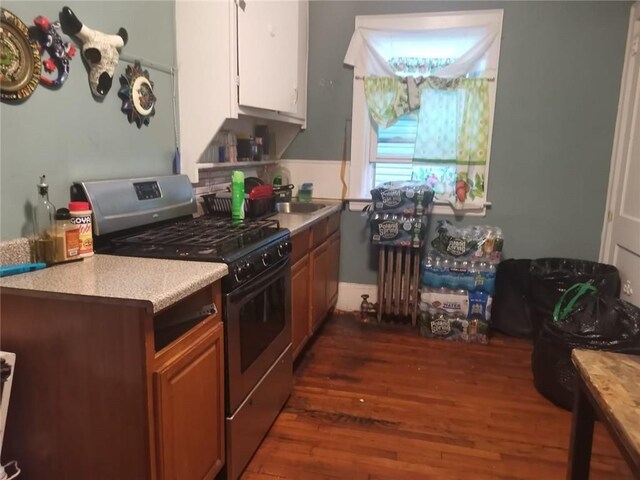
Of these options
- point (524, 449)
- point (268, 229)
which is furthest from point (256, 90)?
point (524, 449)

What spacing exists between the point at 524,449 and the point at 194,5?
8.49 feet

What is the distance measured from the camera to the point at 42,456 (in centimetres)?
144

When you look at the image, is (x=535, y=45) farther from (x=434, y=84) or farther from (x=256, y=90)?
(x=256, y=90)

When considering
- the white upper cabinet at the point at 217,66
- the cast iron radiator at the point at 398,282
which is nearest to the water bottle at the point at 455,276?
the cast iron radiator at the point at 398,282

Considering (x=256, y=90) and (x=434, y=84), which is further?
(x=434, y=84)

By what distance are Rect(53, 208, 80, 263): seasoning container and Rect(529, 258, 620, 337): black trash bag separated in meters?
2.44

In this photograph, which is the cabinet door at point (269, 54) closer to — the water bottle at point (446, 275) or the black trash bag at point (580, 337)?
the water bottle at point (446, 275)

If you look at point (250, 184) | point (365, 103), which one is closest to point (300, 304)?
point (250, 184)

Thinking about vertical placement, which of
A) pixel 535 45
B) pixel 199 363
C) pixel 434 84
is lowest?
pixel 199 363

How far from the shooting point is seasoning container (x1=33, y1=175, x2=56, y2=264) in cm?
163

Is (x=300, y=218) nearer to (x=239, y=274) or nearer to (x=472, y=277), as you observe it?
(x=239, y=274)

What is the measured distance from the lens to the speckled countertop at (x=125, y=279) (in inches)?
51.7

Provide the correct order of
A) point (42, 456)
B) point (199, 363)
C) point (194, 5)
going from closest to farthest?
1. point (42, 456)
2. point (199, 363)
3. point (194, 5)

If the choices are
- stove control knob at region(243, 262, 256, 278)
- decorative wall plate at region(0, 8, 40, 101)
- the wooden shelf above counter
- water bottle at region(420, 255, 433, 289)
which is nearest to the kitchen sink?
the wooden shelf above counter
